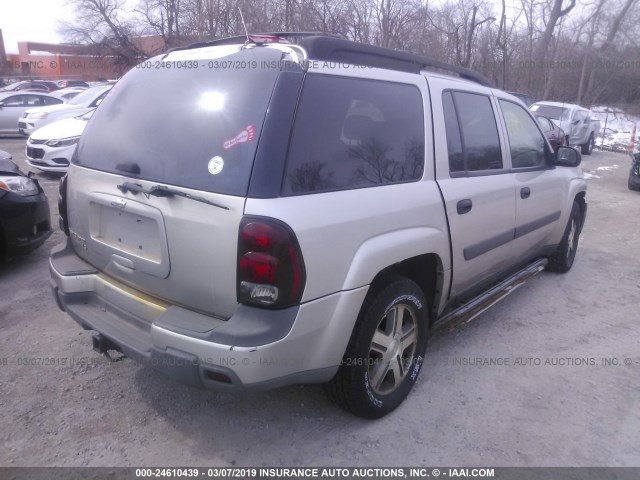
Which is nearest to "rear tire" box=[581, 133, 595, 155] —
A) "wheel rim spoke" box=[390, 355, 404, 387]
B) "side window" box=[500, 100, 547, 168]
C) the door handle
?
"side window" box=[500, 100, 547, 168]

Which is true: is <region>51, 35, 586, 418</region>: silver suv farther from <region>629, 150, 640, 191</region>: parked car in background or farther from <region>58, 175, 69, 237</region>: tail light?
<region>629, 150, 640, 191</region>: parked car in background

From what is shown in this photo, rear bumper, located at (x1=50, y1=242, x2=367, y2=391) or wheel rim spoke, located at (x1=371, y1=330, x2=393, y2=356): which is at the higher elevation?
rear bumper, located at (x1=50, y1=242, x2=367, y2=391)

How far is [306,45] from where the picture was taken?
2496mm

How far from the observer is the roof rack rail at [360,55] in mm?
2508

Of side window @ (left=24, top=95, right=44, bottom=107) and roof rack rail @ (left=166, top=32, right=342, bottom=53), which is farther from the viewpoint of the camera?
side window @ (left=24, top=95, right=44, bottom=107)

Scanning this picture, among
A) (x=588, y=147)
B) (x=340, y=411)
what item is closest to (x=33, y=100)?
(x=340, y=411)

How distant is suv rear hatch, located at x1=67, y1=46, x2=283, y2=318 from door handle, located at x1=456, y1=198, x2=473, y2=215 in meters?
1.46

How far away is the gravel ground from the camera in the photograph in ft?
8.68

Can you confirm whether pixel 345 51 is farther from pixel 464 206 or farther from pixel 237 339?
pixel 237 339

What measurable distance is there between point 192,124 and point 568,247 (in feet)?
14.6

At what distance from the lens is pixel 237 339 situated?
217cm

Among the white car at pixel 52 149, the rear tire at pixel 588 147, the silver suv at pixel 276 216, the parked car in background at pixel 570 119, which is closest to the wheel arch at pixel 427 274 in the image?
the silver suv at pixel 276 216

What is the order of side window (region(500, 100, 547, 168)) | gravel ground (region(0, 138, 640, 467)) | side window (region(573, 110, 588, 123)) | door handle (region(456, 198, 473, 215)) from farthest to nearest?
side window (region(573, 110, 588, 123))
side window (region(500, 100, 547, 168))
door handle (region(456, 198, 473, 215))
gravel ground (region(0, 138, 640, 467))

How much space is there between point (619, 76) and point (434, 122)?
1289 inches
